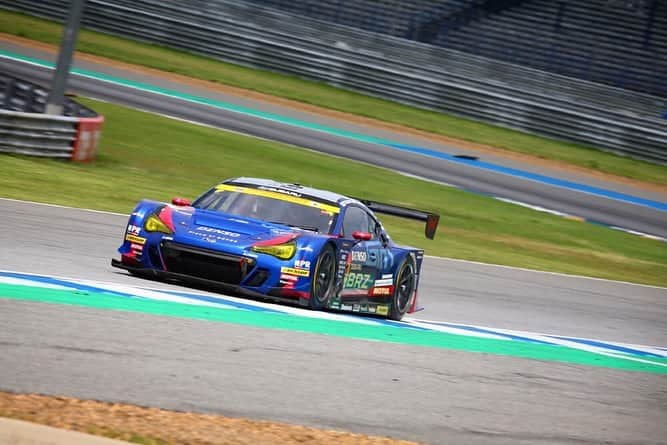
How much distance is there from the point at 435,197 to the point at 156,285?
15507 mm

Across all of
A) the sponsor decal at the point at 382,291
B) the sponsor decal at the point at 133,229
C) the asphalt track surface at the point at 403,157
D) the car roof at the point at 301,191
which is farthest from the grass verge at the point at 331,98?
the sponsor decal at the point at 133,229

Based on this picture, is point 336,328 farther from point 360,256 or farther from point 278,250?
point 360,256

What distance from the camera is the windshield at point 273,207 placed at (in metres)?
11.0

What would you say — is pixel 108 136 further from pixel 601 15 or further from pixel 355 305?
pixel 601 15

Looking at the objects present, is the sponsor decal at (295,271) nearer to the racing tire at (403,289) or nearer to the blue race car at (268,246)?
the blue race car at (268,246)

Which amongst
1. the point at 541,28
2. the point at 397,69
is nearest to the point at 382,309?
the point at 397,69

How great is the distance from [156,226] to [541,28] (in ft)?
104

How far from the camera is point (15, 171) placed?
17953 millimetres

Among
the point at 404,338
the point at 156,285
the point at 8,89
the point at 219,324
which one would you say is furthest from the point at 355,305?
the point at 8,89

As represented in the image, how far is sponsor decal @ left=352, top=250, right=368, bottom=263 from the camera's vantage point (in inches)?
436

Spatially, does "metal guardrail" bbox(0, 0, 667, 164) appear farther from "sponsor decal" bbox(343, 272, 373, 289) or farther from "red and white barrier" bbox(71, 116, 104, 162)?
"sponsor decal" bbox(343, 272, 373, 289)

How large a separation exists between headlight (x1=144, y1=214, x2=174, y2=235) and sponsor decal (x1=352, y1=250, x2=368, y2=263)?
1.85 meters

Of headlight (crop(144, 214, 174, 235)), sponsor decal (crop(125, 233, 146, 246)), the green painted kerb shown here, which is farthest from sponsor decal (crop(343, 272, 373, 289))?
sponsor decal (crop(125, 233, 146, 246))

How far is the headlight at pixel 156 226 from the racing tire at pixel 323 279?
1.29m
